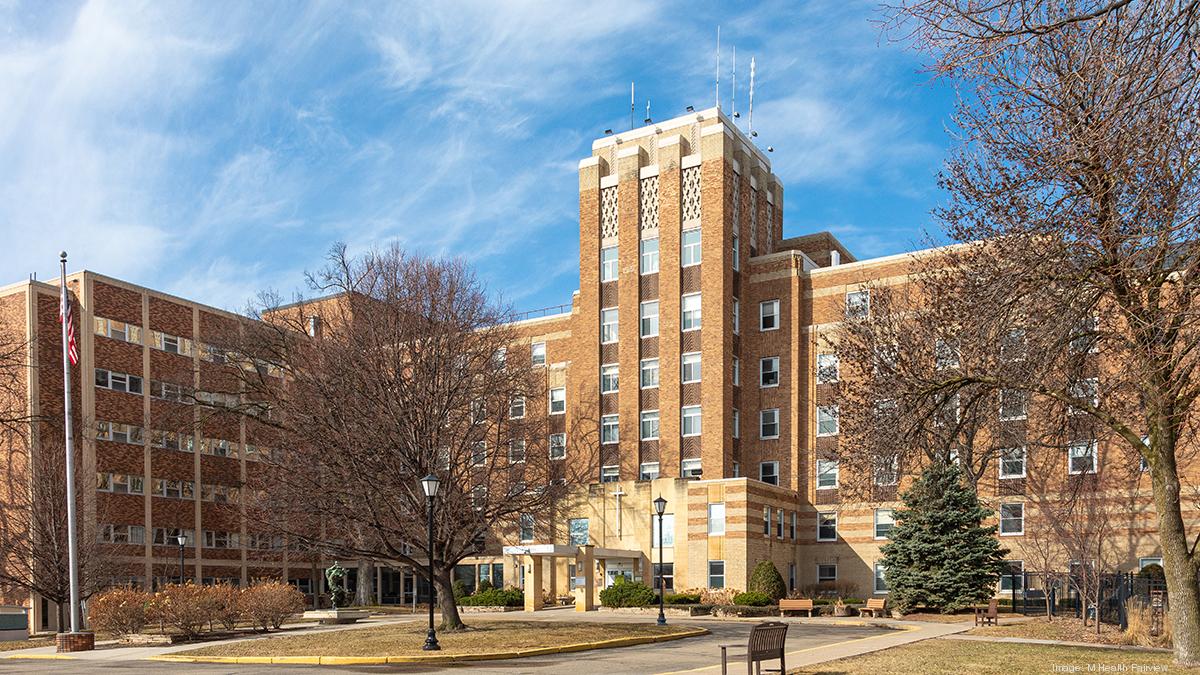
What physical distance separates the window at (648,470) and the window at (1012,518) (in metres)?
18.1

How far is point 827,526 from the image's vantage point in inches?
2323

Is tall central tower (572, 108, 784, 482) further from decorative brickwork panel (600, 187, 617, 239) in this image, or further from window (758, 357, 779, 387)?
window (758, 357, 779, 387)

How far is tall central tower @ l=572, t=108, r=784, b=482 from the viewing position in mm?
59500

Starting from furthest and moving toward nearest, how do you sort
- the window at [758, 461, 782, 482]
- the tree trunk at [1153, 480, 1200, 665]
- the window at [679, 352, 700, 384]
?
the window at [758, 461, 782, 482] → the window at [679, 352, 700, 384] → the tree trunk at [1153, 480, 1200, 665]

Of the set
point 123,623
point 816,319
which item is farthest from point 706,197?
point 123,623

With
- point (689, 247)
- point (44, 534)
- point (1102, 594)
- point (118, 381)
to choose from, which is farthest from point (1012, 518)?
point (118, 381)

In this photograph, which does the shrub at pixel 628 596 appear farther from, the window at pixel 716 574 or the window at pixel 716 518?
the window at pixel 716 518

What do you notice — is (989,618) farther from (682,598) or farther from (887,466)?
(682,598)

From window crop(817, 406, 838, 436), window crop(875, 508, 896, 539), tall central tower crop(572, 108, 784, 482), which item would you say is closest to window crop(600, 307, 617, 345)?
tall central tower crop(572, 108, 784, 482)

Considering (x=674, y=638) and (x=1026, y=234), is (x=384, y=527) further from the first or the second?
(x=1026, y=234)

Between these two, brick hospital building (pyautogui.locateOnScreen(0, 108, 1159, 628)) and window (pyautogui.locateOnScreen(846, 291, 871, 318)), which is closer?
window (pyautogui.locateOnScreen(846, 291, 871, 318))

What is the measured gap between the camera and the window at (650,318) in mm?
61844

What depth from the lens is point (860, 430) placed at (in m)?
23.5

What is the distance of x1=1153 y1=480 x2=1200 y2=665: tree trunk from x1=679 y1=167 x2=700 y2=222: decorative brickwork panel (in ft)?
134
